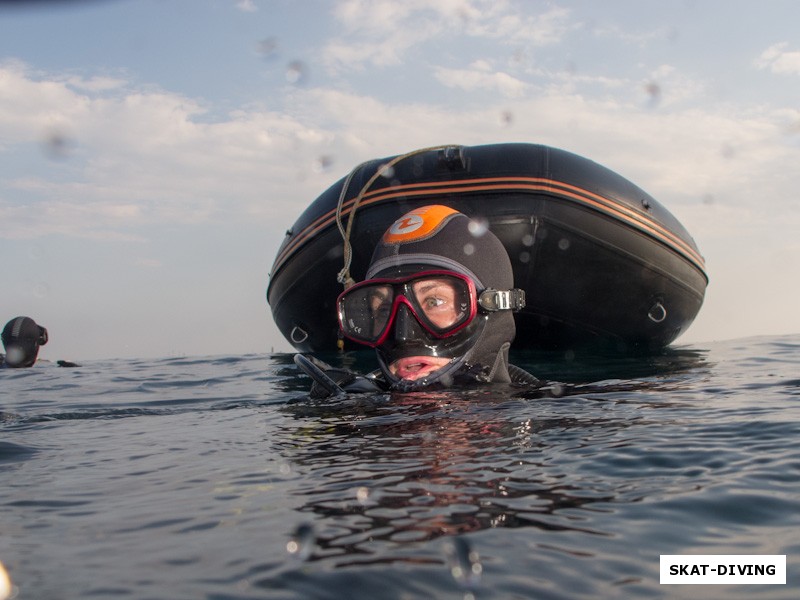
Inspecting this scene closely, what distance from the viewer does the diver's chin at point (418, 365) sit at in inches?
150

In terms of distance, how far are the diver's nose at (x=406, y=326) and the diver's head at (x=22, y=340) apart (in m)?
8.15

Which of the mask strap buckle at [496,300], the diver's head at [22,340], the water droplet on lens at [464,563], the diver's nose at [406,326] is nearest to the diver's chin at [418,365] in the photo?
the diver's nose at [406,326]

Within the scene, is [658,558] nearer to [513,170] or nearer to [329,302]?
[513,170]

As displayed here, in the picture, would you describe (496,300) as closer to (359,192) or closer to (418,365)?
(418,365)

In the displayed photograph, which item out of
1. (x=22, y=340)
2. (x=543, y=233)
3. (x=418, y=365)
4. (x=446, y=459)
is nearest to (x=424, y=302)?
(x=418, y=365)

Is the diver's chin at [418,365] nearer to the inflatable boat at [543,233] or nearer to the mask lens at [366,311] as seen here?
the mask lens at [366,311]

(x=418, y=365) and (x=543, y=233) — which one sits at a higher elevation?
(x=543, y=233)

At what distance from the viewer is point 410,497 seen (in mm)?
1795

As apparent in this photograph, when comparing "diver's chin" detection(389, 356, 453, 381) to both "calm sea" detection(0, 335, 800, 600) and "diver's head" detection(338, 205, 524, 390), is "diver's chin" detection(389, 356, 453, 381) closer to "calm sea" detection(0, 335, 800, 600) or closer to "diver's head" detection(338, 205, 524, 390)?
"diver's head" detection(338, 205, 524, 390)

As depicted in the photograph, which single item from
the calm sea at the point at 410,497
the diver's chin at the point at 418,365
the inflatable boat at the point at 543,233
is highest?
the inflatable boat at the point at 543,233

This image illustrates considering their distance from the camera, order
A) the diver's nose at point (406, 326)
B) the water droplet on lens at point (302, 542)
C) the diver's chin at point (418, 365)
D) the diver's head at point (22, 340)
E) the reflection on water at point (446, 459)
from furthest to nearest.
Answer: the diver's head at point (22, 340), the diver's chin at point (418, 365), the diver's nose at point (406, 326), the reflection on water at point (446, 459), the water droplet on lens at point (302, 542)

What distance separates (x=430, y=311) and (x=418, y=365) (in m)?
0.29

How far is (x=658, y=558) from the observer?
1.41 m

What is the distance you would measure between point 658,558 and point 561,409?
1873 mm
